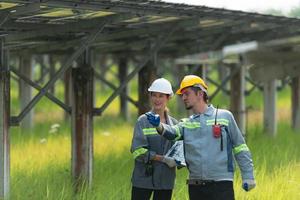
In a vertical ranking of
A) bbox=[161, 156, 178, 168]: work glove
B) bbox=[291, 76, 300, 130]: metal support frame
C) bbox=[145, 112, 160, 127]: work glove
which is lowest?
bbox=[291, 76, 300, 130]: metal support frame

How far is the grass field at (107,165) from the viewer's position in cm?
703

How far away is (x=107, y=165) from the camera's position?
8828mm

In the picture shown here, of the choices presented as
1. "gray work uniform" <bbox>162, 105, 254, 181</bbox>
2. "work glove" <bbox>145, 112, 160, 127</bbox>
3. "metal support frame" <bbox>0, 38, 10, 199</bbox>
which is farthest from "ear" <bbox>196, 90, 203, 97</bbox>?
"metal support frame" <bbox>0, 38, 10, 199</bbox>

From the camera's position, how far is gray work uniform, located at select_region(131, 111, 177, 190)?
5.57 metres

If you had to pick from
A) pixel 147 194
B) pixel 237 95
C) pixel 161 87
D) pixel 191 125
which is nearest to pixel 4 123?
pixel 147 194

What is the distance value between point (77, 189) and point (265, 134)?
5.71 meters

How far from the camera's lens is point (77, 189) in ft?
25.3

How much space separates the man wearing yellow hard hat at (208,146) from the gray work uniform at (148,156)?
40cm

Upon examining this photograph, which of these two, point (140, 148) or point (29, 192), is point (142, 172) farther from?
point (29, 192)

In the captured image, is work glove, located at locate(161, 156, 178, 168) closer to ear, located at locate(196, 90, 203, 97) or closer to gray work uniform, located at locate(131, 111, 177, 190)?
gray work uniform, located at locate(131, 111, 177, 190)

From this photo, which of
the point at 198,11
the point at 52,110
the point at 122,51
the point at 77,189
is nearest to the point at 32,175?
the point at 77,189

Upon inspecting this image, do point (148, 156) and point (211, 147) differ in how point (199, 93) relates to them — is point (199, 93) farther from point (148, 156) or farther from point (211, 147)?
point (148, 156)

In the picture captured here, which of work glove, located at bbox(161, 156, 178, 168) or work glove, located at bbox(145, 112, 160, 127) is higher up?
work glove, located at bbox(145, 112, 160, 127)

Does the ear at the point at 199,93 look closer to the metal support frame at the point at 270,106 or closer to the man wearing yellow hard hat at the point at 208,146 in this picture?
the man wearing yellow hard hat at the point at 208,146
